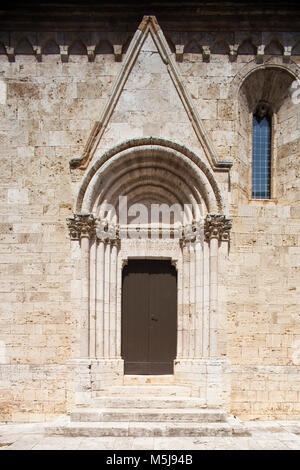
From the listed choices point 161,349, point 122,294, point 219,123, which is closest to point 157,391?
point 161,349

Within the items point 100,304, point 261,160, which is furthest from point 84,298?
point 261,160

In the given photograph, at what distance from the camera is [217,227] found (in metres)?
8.62

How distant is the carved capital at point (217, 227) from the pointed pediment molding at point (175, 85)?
101 cm

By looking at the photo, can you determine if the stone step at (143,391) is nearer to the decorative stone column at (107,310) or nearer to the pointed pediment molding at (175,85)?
the decorative stone column at (107,310)

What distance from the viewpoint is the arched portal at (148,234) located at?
8617mm

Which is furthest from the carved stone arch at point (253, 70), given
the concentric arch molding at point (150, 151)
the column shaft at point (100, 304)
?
the column shaft at point (100, 304)

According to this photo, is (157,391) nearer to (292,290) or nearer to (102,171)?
(292,290)

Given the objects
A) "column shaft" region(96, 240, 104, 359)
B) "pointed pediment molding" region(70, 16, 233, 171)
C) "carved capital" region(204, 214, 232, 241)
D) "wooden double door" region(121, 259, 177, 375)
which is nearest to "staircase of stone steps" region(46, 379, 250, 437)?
"wooden double door" region(121, 259, 177, 375)

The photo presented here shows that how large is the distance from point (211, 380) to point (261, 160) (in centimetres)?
478

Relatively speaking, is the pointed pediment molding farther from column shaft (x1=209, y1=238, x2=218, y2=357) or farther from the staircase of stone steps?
the staircase of stone steps

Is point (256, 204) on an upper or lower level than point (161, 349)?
upper

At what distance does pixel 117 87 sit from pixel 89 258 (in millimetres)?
3472

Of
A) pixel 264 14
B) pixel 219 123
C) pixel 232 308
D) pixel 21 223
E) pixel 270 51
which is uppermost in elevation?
→ pixel 264 14

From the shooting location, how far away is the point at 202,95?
9094mm
